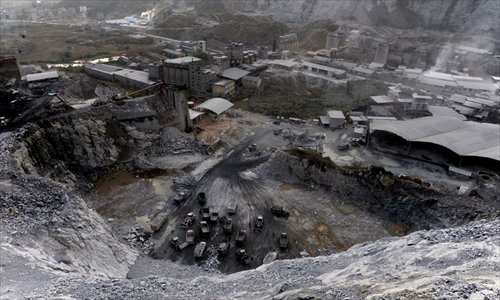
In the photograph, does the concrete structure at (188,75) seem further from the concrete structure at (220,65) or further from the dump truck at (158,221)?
the dump truck at (158,221)

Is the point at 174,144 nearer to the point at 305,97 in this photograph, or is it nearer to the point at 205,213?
the point at 205,213

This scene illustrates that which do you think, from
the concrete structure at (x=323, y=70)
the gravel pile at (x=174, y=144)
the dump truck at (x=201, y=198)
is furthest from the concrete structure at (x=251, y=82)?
the dump truck at (x=201, y=198)

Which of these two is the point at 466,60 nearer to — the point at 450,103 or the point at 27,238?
the point at 450,103

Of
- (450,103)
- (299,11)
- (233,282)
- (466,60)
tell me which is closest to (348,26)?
(299,11)

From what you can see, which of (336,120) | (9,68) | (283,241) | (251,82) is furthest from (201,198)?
(251,82)

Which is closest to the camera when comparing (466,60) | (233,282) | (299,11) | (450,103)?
(233,282)

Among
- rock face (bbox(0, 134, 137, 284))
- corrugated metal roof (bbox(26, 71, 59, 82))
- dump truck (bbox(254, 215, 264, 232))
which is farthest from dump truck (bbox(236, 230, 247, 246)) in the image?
corrugated metal roof (bbox(26, 71, 59, 82))
